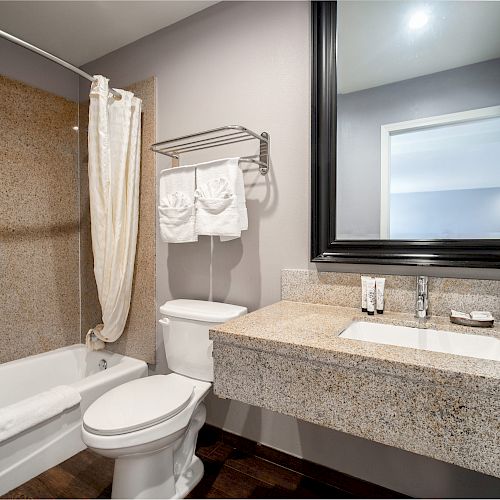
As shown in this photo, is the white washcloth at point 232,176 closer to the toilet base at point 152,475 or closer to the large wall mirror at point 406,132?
the large wall mirror at point 406,132

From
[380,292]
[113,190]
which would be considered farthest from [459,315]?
[113,190]

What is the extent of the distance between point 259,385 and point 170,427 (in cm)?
49

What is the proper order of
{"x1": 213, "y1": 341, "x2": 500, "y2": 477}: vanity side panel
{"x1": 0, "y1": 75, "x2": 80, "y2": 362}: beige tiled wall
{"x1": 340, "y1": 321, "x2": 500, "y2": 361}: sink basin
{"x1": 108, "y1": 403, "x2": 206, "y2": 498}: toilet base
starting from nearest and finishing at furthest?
{"x1": 213, "y1": 341, "x2": 500, "y2": 477}: vanity side panel < {"x1": 340, "y1": 321, "x2": 500, "y2": 361}: sink basin < {"x1": 108, "y1": 403, "x2": 206, "y2": 498}: toilet base < {"x1": 0, "y1": 75, "x2": 80, "y2": 362}: beige tiled wall

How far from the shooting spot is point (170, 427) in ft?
4.24

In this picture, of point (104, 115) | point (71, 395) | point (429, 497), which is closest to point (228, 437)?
point (71, 395)

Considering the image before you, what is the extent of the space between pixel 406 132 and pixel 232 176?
75 cm

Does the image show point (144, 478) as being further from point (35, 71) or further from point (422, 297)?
point (35, 71)

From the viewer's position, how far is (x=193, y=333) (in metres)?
1.62

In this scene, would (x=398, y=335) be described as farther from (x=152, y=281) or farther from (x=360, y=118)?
(x=152, y=281)

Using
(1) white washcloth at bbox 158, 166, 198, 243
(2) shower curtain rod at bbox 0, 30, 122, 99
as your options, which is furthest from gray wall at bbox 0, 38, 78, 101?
(1) white washcloth at bbox 158, 166, 198, 243

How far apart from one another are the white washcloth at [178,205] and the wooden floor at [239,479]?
3.66 ft

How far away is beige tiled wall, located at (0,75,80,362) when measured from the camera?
208 cm

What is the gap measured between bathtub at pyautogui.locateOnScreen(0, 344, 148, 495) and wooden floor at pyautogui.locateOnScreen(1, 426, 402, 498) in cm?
8

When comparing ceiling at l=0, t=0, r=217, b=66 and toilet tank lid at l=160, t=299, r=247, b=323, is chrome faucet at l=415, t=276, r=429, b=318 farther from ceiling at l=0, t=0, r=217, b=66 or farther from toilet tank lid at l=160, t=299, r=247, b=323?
ceiling at l=0, t=0, r=217, b=66
